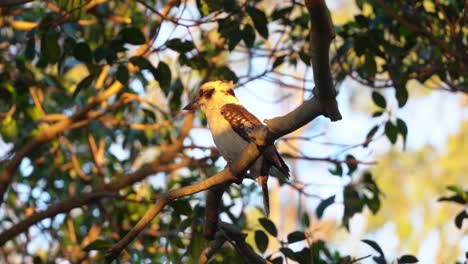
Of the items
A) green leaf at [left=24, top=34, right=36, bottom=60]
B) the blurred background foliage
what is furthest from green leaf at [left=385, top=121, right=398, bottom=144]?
green leaf at [left=24, top=34, right=36, bottom=60]

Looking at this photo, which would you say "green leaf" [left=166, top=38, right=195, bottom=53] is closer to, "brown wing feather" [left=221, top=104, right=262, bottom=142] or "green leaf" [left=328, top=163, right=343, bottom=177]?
"brown wing feather" [left=221, top=104, right=262, bottom=142]

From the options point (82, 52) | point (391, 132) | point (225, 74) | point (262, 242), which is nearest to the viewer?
point (262, 242)

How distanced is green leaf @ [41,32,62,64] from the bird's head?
2.99 feet

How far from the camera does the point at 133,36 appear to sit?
5.34 m

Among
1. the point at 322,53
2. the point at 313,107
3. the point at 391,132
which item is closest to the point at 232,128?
the point at 391,132

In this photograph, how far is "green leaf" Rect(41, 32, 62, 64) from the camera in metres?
5.26

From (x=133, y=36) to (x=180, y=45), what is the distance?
0.31 meters

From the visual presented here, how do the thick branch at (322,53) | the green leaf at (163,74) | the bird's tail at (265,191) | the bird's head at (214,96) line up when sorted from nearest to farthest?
the thick branch at (322,53)
the bird's tail at (265,191)
the bird's head at (214,96)
the green leaf at (163,74)

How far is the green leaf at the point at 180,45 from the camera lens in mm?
5445

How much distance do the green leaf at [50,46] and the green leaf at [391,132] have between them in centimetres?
222

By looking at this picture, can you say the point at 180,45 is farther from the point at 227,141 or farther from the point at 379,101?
the point at 379,101

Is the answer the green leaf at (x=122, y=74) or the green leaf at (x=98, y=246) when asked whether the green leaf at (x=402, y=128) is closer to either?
the green leaf at (x=122, y=74)

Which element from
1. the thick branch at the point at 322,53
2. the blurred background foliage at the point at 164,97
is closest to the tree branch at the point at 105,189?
the blurred background foliage at the point at 164,97

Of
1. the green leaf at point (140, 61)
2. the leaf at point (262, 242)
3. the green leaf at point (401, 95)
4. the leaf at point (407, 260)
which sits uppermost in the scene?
the green leaf at point (140, 61)
